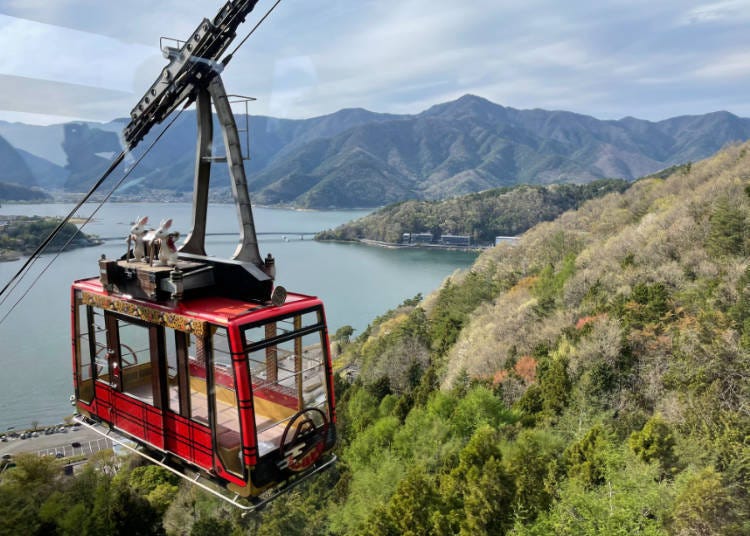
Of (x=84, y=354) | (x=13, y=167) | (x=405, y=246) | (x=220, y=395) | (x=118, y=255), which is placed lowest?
(x=405, y=246)

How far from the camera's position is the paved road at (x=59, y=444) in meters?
27.8

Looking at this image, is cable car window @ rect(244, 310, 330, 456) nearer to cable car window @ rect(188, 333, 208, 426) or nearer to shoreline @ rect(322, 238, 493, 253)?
cable car window @ rect(188, 333, 208, 426)

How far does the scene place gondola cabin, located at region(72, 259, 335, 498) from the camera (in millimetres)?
4477

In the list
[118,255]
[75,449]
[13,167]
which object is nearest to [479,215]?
[118,255]

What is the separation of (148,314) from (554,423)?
11735mm

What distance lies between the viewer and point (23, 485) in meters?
18.0

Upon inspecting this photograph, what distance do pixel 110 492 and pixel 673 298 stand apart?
743 inches

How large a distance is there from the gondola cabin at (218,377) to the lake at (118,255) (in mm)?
1230

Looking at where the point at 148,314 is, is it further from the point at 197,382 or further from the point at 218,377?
the point at 218,377

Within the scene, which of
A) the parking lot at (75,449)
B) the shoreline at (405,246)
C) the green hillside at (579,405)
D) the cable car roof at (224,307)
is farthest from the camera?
the shoreline at (405,246)

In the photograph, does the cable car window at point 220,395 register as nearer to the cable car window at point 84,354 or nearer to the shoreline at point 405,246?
the cable car window at point 84,354

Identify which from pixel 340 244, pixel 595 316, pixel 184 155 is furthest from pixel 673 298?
pixel 340 244

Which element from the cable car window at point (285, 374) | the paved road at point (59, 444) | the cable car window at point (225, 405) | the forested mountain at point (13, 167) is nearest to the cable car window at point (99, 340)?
the cable car window at point (225, 405)

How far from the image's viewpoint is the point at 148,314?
16.5 ft
